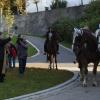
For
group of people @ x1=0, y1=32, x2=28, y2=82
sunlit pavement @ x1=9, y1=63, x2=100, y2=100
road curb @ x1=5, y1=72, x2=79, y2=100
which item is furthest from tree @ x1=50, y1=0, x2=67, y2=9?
sunlit pavement @ x1=9, y1=63, x2=100, y2=100

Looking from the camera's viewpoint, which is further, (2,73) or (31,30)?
(31,30)

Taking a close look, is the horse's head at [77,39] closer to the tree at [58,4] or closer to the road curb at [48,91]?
the road curb at [48,91]

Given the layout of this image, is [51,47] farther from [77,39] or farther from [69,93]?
[69,93]

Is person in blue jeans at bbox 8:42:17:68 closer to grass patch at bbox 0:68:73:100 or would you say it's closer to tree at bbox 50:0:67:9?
grass patch at bbox 0:68:73:100

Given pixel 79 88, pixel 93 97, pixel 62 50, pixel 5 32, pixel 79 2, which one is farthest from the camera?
pixel 79 2

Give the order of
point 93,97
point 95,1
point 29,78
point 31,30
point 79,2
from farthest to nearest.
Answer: point 31,30 → point 79,2 → point 95,1 → point 29,78 → point 93,97

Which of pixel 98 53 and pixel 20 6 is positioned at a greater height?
pixel 20 6

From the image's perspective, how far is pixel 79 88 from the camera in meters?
18.0

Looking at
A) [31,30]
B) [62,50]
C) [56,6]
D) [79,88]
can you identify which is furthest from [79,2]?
[79,88]

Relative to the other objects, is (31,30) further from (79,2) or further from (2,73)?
(2,73)

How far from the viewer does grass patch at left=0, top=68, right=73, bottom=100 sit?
55.6 feet

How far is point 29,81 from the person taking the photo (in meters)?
19.7

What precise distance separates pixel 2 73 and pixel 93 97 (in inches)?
179

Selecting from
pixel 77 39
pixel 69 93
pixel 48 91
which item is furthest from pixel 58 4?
pixel 69 93
